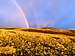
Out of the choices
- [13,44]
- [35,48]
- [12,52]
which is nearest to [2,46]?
[13,44]

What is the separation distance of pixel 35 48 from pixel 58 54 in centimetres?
290

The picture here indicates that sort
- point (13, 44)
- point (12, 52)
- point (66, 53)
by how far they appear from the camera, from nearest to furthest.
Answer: point (12, 52) < point (66, 53) < point (13, 44)

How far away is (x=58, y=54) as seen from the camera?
19969 mm

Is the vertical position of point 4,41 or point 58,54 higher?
point 4,41

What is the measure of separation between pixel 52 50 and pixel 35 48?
211 cm

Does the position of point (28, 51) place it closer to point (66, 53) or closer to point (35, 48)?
point (35, 48)

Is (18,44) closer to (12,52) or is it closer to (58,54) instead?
(12,52)

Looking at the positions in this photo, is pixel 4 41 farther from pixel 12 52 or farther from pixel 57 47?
pixel 57 47

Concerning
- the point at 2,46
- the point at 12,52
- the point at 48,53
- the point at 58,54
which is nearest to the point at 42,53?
the point at 48,53

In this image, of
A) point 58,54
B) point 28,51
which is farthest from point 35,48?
point 58,54

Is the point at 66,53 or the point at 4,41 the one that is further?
the point at 4,41

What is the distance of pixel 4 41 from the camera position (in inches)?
912

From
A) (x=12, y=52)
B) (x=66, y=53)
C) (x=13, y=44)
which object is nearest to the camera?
(x=12, y=52)

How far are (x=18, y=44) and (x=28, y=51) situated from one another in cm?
293
